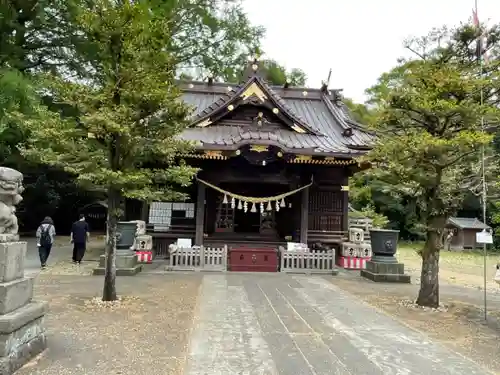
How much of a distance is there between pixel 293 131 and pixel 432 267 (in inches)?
332

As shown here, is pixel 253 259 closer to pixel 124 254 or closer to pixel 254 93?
pixel 124 254

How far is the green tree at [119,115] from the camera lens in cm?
768

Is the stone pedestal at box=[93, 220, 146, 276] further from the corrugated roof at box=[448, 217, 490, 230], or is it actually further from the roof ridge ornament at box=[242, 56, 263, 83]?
the corrugated roof at box=[448, 217, 490, 230]

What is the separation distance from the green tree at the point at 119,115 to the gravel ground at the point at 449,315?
532cm

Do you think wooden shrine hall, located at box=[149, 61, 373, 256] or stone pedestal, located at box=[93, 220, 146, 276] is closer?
stone pedestal, located at box=[93, 220, 146, 276]

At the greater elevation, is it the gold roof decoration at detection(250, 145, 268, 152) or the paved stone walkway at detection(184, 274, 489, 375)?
the gold roof decoration at detection(250, 145, 268, 152)

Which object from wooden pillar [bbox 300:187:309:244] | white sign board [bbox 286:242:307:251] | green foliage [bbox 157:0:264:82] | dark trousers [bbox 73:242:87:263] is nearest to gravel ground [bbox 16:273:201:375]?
dark trousers [bbox 73:242:87:263]

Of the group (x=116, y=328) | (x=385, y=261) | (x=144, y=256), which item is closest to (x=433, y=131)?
(x=385, y=261)

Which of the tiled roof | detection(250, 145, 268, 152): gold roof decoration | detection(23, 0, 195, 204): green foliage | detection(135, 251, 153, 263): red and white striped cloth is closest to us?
detection(23, 0, 195, 204): green foliage

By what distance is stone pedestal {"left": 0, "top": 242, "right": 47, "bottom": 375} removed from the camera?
436cm

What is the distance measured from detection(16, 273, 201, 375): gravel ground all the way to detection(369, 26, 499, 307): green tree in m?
5.07

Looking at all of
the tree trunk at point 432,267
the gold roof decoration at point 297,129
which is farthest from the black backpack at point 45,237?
the tree trunk at point 432,267

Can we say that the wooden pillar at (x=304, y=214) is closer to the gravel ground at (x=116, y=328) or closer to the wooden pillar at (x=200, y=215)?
the wooden pillar at (x=200, y=215)

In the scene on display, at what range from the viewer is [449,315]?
27.0ft
